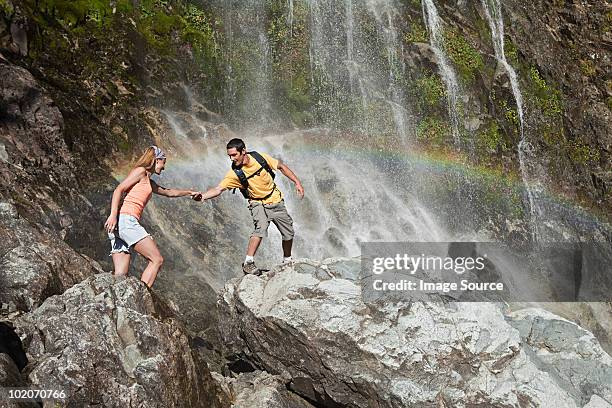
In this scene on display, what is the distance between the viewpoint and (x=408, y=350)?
6.47 m

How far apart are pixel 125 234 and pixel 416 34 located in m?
12.7

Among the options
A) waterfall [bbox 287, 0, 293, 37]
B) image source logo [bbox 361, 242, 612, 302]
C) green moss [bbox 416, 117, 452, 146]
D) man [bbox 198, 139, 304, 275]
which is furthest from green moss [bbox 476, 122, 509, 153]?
man [bbox 198, 139, 304, 275]

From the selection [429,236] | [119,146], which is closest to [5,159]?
[119,146]

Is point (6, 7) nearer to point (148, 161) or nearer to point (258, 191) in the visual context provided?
point (148, 161)

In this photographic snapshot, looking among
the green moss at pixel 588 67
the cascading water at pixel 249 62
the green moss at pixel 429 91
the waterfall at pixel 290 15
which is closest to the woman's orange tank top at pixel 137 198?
the cascading water at pixel 249 62

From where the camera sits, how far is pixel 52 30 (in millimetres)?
11703

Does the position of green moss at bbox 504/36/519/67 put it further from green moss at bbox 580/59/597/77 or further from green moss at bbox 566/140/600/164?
green moss at bbox 566/140/600/164

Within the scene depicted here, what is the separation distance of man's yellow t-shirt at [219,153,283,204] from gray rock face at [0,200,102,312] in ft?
6.88

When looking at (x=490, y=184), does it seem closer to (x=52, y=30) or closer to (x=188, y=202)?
(x=188, y=202)

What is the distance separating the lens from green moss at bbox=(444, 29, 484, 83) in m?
16.8

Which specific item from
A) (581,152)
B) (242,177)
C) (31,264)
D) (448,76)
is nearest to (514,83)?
(448,76)

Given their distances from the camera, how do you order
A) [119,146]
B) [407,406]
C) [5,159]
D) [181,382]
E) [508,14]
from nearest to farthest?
[181,382]
[407,406]
[5,159]
[119,146]
[508,14]

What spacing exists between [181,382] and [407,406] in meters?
2.40

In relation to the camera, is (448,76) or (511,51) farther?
(511,51)
